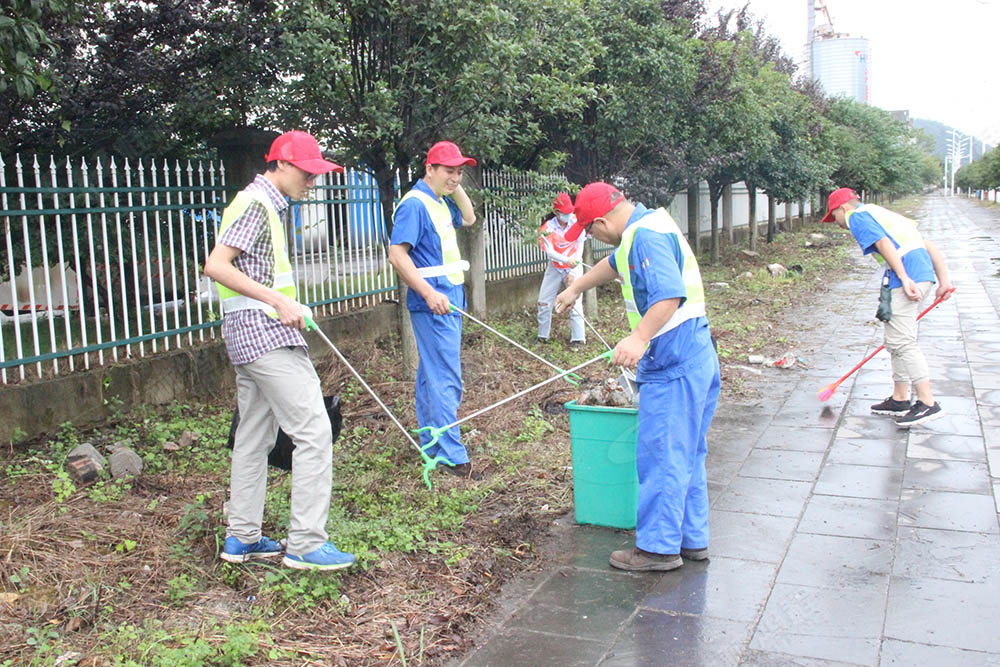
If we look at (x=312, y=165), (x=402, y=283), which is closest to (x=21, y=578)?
(x=312, y=165)

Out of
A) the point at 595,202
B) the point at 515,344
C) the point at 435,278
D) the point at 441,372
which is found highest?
the point at 595,202

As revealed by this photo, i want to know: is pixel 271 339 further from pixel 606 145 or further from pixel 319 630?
pixel 606 145

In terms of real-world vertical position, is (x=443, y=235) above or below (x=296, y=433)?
above

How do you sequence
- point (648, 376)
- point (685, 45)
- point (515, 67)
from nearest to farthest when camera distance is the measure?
1. point (648, 376)
2. point (515, 67)
3. point (685, 45)

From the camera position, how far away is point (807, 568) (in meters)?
4.09

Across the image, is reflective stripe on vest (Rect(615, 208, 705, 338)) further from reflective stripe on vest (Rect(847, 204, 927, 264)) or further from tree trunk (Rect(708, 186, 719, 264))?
tree trunk (Rect(708, 186, 719, 264))

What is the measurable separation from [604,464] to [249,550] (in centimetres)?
171

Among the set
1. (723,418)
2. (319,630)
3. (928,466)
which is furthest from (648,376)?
(723,418)

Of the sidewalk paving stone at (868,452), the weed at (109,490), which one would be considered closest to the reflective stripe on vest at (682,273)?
the sidewalk paving stone at (868,452)

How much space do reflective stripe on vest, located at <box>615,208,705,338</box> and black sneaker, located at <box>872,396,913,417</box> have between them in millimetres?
3447

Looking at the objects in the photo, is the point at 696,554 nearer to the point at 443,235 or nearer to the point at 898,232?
the point at 443,235

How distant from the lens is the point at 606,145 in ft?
34.4

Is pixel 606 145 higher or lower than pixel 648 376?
higher

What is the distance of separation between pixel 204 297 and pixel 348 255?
1491 mm
